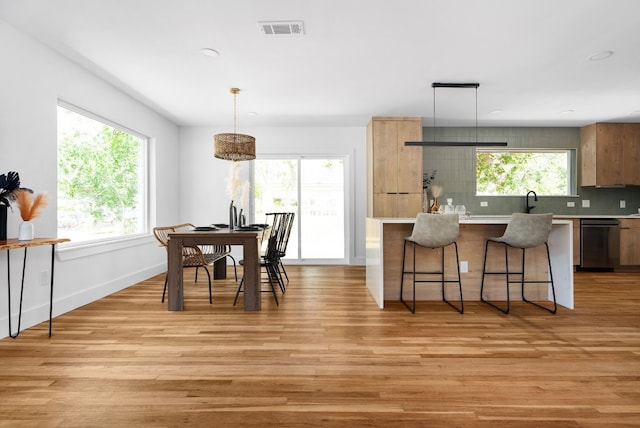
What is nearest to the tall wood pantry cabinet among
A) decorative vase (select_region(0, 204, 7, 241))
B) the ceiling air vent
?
the ceiling air vent

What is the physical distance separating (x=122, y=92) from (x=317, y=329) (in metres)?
3.75

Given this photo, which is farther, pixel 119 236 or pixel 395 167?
pixel 395 167

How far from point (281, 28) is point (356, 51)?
76 cm

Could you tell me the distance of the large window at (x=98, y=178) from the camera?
352 cm

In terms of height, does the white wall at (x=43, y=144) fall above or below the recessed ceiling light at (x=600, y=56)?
below

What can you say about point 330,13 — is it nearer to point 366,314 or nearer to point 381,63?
point 381,63

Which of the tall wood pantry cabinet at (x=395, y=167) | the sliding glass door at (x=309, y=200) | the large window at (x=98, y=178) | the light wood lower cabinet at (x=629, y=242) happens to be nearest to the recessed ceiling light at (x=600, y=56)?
the tall wood pantry cabinet at (x=395, y=167)

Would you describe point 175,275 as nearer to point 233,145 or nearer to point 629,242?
point 233,145

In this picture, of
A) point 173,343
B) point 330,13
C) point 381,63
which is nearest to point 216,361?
point 173,343

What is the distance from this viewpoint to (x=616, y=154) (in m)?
5.71

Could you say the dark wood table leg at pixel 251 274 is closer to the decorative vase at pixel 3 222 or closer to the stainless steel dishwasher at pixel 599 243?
the decorative vase at pixel 3 222

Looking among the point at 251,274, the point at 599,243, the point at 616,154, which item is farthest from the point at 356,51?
the point at 616,154

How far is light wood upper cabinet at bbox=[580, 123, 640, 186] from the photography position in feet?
18.7

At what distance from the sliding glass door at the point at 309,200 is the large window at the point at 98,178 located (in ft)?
6.19
